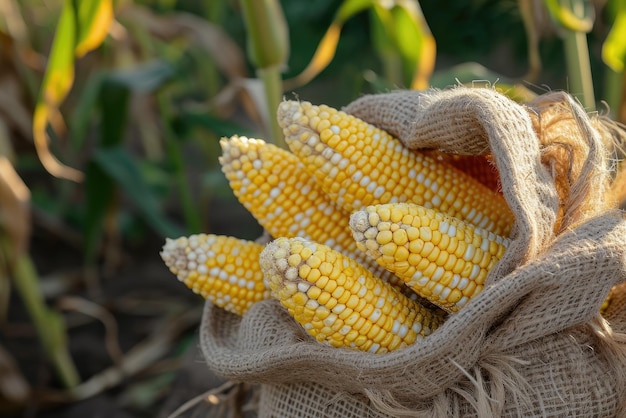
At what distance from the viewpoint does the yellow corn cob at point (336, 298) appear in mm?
636

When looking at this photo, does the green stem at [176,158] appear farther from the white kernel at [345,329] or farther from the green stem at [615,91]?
the white kernel at [345,329]

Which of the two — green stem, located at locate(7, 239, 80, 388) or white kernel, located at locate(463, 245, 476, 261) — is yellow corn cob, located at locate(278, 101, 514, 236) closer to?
white kernel, located at locate(463, 245, 476, 261)

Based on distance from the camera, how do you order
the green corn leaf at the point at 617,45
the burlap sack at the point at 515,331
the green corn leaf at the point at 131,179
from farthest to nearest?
the green corn leaf at the point at 131,179 < the green corn leaf at the point at 617,45 < the burlap sack at the point at 515,331

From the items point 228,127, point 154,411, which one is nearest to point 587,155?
point 228,127

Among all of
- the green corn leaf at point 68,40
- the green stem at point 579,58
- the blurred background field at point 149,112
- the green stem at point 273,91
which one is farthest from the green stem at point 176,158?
Result: the green stem at point 579,58

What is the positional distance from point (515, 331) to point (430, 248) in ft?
0.35

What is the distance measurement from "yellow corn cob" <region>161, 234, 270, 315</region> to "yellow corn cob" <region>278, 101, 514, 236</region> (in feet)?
0.44

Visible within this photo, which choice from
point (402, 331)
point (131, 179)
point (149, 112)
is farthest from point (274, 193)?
point (149, 112)

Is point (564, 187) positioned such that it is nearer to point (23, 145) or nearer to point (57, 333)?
point (57, 333)

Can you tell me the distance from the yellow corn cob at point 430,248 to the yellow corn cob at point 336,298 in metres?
0.03

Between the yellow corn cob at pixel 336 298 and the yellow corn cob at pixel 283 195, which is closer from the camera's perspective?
the yellow corn cob at pixel 336 298

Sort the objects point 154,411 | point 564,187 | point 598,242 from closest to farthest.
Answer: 1. point 598,242
2. point 564,187
3. point 154,411

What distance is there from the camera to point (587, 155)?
2.29 ft

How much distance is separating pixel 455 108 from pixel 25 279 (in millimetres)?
1357
